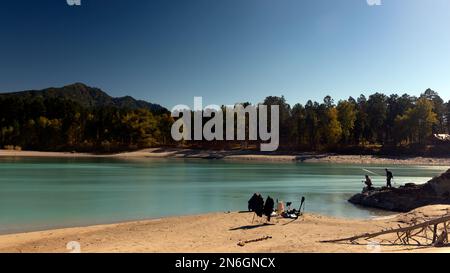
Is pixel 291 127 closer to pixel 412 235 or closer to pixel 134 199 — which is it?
pixel 134 199

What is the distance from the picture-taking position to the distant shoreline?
9994cm

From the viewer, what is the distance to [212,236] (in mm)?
19562

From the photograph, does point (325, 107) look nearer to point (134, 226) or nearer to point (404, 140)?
point (404, 140)

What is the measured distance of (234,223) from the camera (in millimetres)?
22969

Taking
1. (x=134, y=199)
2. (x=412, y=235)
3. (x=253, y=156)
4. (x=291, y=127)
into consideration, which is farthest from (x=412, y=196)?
(x=291, y=127)

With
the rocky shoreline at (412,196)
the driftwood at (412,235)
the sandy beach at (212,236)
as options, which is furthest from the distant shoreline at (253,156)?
the driftwood at (412,235)

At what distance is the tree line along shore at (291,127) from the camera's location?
112 m

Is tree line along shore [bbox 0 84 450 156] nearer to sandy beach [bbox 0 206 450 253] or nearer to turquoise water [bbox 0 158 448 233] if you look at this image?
turquoise water [bbox 0 158 448 233]

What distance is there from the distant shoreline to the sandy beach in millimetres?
77817

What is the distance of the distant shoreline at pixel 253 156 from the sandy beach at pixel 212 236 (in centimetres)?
7782

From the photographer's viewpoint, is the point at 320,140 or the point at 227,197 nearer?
the point at 227,197

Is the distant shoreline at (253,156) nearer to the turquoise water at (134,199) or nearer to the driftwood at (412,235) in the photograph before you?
the turquoise water at (134,199)
